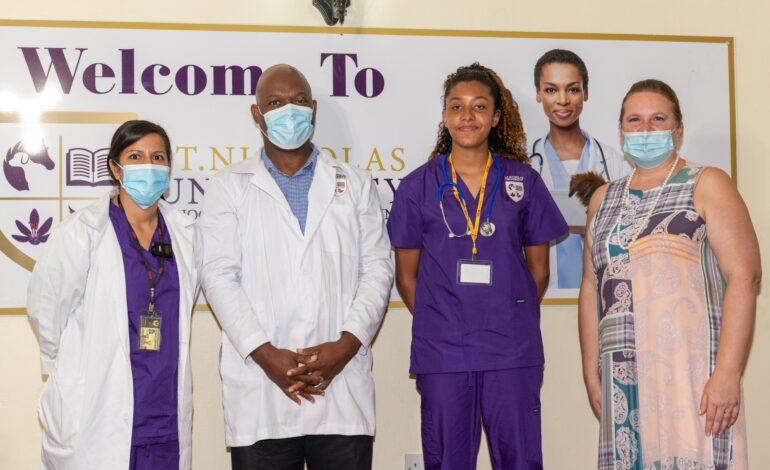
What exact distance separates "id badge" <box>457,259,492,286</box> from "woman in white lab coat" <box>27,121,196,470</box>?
0.95 metres

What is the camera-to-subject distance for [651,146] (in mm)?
2764

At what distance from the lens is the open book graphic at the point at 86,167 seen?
138 inches

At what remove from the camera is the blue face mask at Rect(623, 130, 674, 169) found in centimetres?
276

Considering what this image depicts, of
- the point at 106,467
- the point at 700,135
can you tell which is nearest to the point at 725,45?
the point at 700,135

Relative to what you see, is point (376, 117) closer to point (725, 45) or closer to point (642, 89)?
point (642, 89)

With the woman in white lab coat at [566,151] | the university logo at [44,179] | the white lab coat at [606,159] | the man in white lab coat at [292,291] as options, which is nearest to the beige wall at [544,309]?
the woman in white lab coat at [566,151]

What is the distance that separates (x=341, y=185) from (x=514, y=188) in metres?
0.64

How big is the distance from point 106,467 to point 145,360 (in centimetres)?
36

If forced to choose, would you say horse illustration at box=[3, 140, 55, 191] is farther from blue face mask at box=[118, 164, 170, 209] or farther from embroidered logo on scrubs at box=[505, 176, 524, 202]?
embroidered logo on scrubs at box=[505, 176, 524, 202]

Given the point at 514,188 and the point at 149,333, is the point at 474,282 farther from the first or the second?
the point at 149,333

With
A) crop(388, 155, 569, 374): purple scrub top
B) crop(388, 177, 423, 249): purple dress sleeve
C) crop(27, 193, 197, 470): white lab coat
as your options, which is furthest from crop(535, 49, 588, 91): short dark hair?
crop(27, 193, 197, 470): white lab coat

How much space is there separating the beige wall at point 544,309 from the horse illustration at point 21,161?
556mm

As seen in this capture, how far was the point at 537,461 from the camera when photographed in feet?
9.46

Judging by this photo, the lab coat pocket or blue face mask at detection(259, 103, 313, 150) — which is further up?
blue face mask at detection(259, 103, 313, 150)
